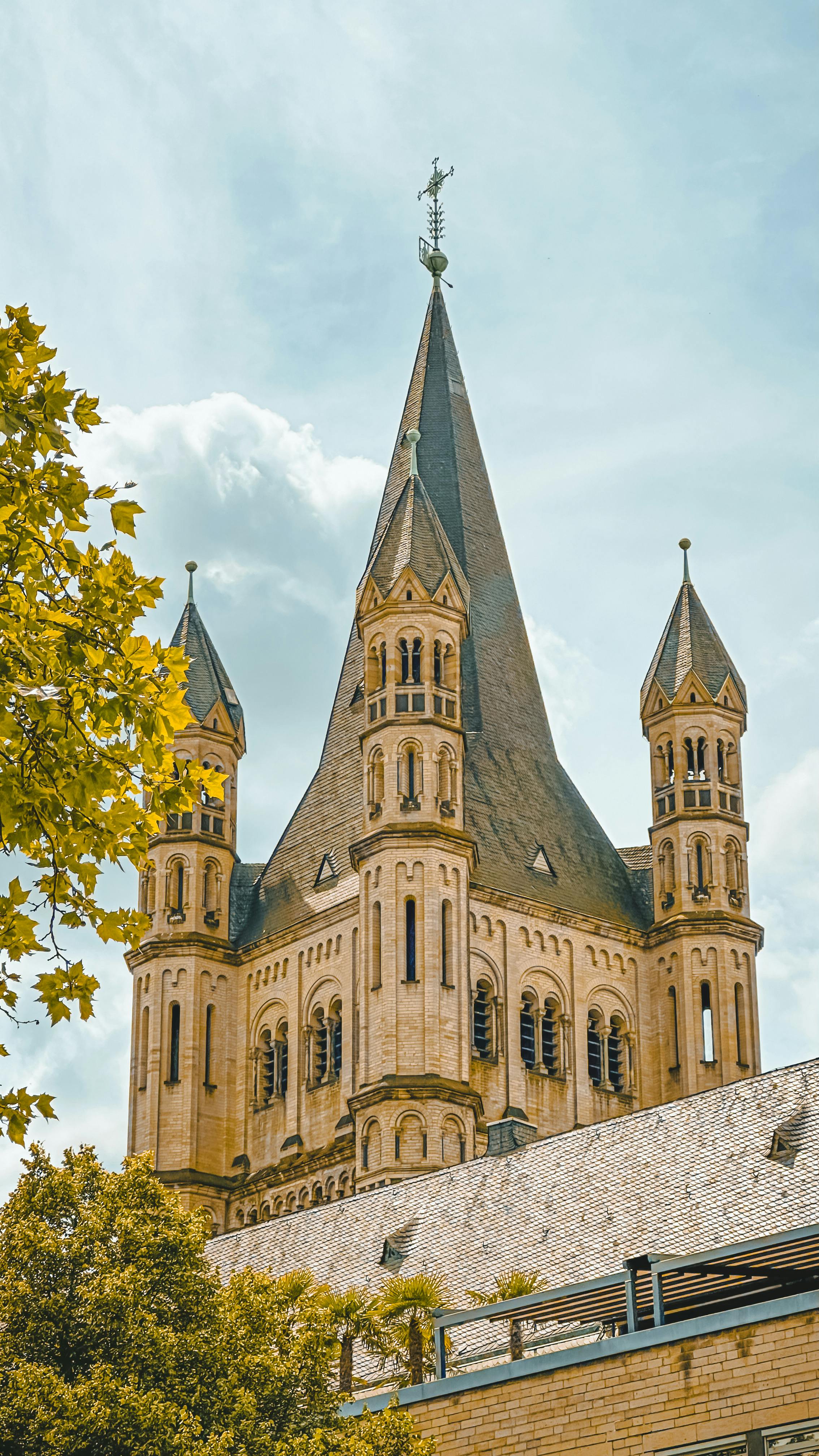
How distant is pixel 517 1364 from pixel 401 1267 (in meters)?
19.1

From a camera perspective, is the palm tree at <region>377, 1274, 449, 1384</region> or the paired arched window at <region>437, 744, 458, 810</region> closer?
the palm tree at <region>377, 1274, 449, 1384</region>

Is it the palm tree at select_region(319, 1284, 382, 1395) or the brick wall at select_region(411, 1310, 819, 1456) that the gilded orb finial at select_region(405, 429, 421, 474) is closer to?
the palm tree at select_region(319, 1284, 382, 1395)

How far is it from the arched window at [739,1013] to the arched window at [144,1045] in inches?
745

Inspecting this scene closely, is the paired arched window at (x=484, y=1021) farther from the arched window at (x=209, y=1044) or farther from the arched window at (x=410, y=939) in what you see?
the arched window at (x=209, y=1044)

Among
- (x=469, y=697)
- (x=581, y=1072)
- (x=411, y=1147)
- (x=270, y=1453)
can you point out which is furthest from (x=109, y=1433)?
(x=469, y=697)

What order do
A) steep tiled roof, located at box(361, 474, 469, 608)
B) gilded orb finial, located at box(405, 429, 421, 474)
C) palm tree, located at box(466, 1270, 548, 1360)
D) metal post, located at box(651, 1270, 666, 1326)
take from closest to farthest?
metal post, located at box(651, 1270, 666, 1326), palm tree, located at box(466, 1270, 548, 1360), steep tiled roof, located at box(361, 474, 469, 608), gilded orb finial, located at box(405, 429, 421, 474)

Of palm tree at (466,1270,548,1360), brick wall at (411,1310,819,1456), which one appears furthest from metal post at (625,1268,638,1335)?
palm tree at (466,1270,548,1360)

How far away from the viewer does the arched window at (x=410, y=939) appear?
86250 millimetres

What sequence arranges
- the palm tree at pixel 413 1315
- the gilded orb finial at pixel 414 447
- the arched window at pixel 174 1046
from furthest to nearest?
the gilded orb finial at pixel 414 447, the arched window at pixel 174 1046, the palm tree at pixel 413 1315

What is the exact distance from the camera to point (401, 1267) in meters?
53.8

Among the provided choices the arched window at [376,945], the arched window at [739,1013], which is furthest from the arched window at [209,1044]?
the arched window at [739,1013]

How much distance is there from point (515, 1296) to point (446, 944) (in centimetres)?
4991

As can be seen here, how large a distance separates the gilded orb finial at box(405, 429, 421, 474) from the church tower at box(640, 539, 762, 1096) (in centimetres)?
1085

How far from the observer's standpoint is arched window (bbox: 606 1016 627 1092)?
94750 millimetres
